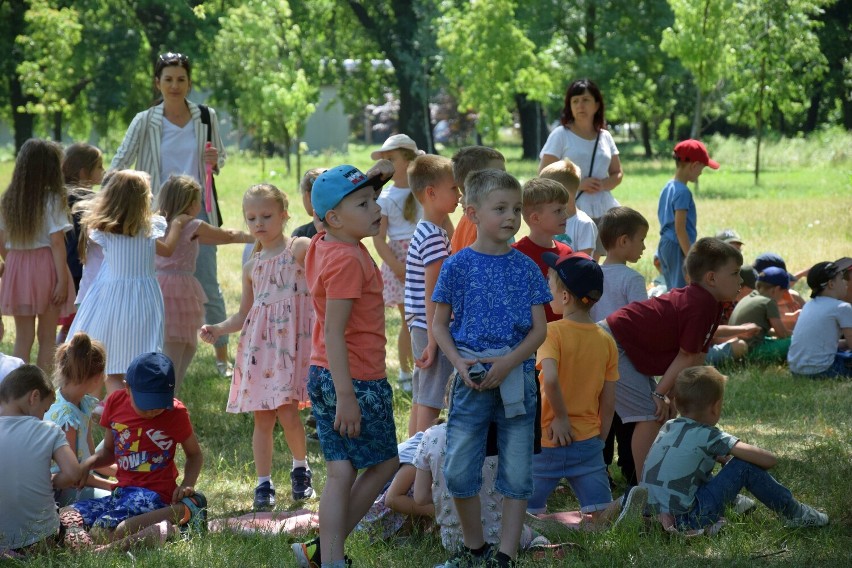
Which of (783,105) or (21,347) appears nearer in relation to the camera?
(21,347)

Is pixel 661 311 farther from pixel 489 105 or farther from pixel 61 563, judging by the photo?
pixel 489 105

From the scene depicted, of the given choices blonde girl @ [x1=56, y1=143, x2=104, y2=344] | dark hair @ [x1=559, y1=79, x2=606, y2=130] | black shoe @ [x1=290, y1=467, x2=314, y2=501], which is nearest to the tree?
dark hair @ [x1=559, y1=79, x2=606, y2=130]

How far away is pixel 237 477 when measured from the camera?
20.1 ft

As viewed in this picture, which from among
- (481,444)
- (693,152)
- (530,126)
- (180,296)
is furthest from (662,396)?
(530,126)

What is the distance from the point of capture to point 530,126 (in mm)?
43094

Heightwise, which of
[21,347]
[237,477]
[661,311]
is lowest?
[237,477]

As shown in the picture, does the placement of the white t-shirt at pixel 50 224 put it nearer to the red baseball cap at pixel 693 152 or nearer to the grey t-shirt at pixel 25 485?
the grey t-shirt at pixel 25 485

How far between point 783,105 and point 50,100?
858 inches

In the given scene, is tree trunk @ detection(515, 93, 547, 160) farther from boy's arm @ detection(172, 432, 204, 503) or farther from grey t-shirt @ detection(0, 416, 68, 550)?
grey t-shirt @ detection(0, 416, 68, 550)

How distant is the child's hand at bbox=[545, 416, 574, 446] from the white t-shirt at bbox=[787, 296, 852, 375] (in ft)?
A: 12.4

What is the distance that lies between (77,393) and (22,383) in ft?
1.96

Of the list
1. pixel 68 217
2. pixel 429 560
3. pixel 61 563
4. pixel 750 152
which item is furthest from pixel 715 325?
pixel 750 152

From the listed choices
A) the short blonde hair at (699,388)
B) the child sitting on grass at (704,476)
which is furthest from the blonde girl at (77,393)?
the short blonde hair at (699,388)

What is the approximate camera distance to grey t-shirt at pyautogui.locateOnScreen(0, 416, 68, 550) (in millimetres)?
4594
